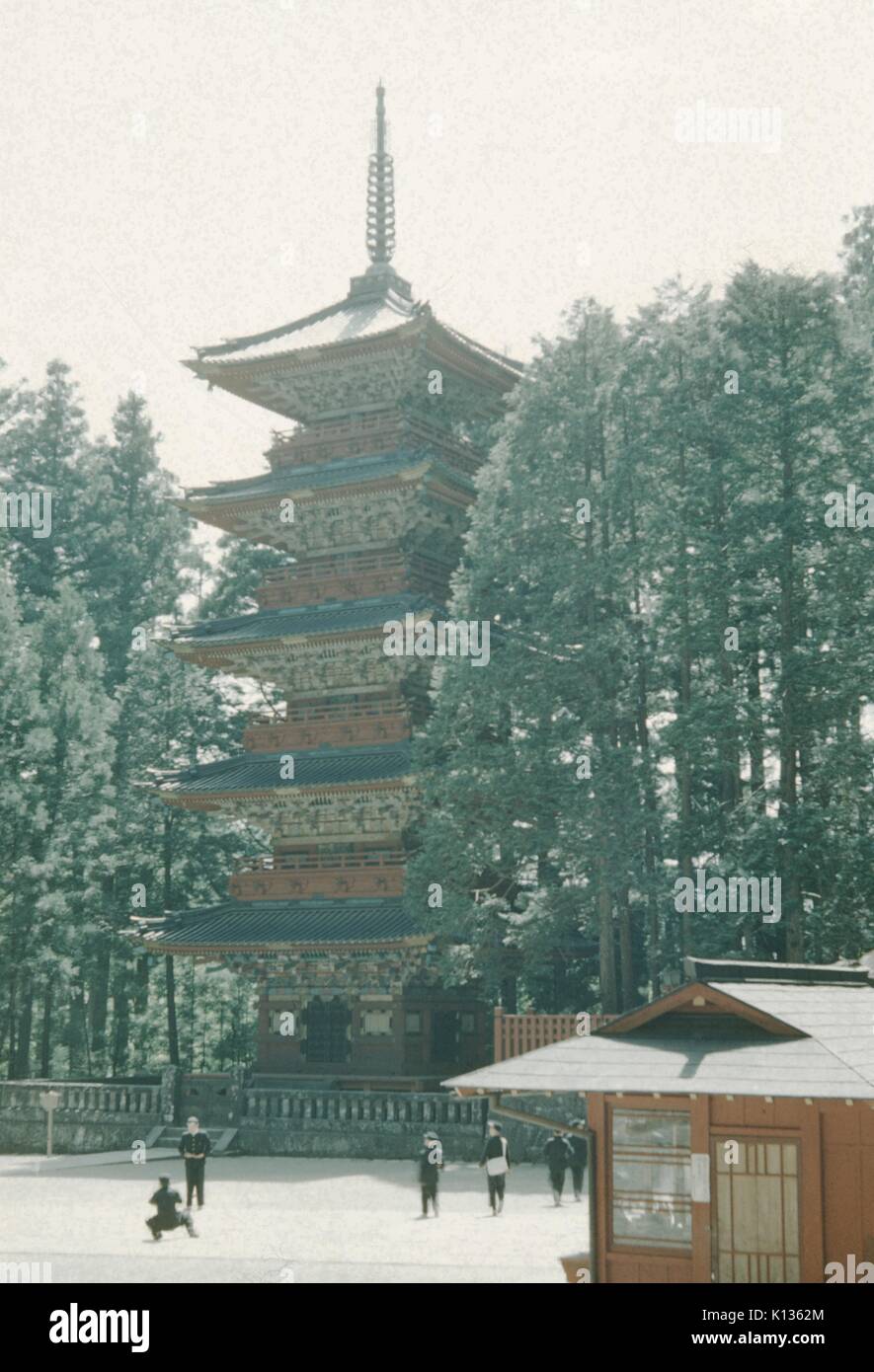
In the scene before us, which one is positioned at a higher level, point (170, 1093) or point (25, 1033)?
point (170, 1093)

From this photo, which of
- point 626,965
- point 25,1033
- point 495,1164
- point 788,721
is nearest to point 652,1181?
point 495,1164

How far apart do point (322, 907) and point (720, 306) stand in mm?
16421

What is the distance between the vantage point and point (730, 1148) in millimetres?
14266

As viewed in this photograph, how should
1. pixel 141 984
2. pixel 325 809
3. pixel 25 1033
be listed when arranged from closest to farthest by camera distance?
pixel 325 809 < pixel 25 1033 < pixel 141 984

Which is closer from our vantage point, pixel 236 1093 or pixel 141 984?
pixel 236 1093

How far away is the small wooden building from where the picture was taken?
45.6 ft

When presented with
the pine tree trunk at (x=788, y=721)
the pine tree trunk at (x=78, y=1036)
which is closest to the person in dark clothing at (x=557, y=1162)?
the pine tree trunk at (x=788, y=721)

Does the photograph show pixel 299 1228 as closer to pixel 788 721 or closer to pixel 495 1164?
pixel 495 1164

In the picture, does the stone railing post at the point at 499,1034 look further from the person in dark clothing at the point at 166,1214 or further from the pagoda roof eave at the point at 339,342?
the pagoda roof eave at the point at 339,342

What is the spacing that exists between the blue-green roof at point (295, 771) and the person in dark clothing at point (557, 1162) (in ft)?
42.3

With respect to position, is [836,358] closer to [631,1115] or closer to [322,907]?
[322,907]

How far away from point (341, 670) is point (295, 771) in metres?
2.76

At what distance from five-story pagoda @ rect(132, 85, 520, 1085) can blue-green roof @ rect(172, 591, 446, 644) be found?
0.07 m
